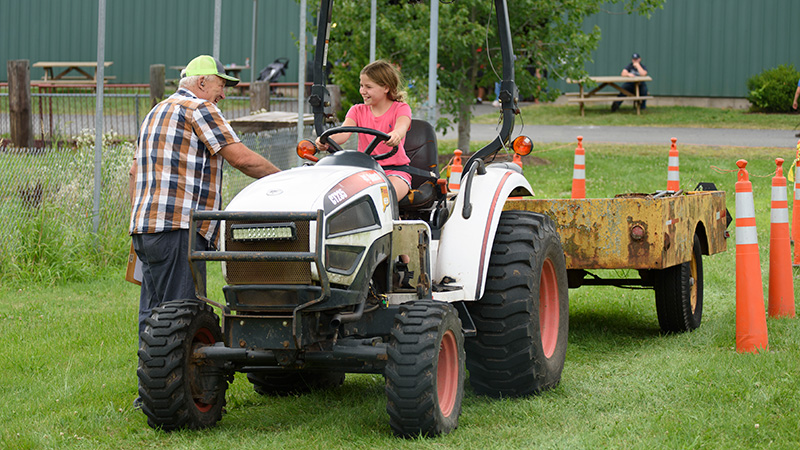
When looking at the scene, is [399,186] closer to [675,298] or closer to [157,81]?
[675,298]

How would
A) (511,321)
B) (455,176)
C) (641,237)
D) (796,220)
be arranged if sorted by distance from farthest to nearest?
A: 1. (455,176)
2. (796,220)
3. (641,237)
4. (511,321)

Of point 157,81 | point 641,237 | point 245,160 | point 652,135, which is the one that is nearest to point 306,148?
point 245,160

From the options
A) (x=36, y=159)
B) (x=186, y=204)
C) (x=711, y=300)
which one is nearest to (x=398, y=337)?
(x=186, y=204)

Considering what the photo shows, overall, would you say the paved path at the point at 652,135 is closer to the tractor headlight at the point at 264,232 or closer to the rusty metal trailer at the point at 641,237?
the rusty metal trailer at the point at 641,237

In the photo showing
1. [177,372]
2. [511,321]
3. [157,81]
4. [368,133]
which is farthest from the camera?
[157,81]

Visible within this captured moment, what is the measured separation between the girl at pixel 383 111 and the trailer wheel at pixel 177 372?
1.30 m

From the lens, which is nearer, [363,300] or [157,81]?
[363,300]

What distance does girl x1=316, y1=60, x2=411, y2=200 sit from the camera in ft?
19.4

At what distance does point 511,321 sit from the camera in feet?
18.2

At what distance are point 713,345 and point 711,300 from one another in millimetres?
1895

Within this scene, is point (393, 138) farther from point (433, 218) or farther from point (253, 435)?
point (253, 435)

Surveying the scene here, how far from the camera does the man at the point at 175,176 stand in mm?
5664

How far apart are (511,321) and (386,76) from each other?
1.58 metres

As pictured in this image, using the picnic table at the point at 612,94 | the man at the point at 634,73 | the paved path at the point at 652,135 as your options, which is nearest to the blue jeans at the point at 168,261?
the paved path at the point at 652,135
